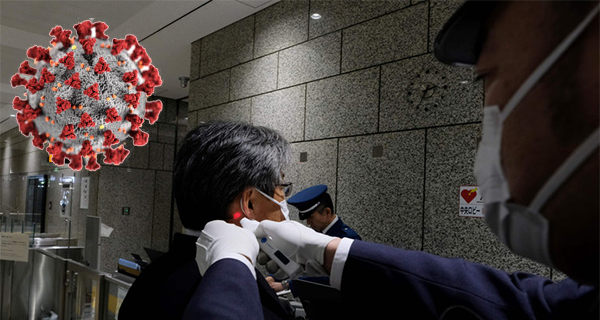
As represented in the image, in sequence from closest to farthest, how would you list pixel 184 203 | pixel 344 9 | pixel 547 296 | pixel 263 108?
pixel 547 296
pixel 184 203
pixel 344 9
pixel 263 108

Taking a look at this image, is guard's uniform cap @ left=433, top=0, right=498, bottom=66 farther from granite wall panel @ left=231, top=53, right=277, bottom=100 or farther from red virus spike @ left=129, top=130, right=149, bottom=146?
granite wall panel @ left=231, top=53, right=277, bottom=100

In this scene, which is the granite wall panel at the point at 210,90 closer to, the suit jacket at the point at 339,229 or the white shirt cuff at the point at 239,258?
the suit jacket at the point at 339,229

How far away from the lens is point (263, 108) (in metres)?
4.34

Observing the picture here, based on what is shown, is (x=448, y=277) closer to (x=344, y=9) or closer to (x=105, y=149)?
(x=105, y=149)

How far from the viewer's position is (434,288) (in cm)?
94

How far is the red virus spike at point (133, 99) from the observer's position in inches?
85.6

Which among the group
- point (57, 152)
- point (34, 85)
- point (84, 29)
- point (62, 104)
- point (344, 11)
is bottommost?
point (57, 152)

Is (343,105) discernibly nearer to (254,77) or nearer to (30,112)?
(254,77)

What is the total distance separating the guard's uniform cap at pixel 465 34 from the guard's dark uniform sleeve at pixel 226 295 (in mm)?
630

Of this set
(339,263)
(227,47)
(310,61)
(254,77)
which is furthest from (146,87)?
(227,47)

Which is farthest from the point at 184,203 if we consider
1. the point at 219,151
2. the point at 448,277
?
the point at 448,277

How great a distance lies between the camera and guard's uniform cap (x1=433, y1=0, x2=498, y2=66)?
52 centimetres

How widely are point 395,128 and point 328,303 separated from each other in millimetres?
2105

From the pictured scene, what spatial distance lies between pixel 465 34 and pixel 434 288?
0.60m
